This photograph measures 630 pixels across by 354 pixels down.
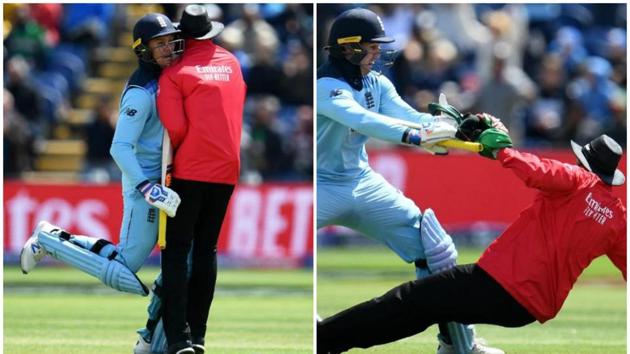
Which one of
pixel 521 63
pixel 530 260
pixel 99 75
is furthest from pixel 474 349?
pixel 521 63

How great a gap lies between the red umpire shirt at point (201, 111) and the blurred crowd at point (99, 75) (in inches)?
376

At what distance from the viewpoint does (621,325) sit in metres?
10.7

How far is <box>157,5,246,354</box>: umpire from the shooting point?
25.8 feet

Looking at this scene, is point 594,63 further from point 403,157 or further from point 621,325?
point 621,325

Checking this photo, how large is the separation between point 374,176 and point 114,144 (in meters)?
1.76

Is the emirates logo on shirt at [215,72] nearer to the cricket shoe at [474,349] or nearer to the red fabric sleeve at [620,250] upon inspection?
the cricket shoe at [474,349]

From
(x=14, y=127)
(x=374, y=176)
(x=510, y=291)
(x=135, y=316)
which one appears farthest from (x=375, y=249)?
(x=510, y=291)

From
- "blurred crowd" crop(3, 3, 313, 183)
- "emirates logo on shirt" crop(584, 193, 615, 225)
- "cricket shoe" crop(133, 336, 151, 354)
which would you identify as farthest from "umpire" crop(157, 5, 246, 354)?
"blurred crowd" crop(3, 3, 313, 183)

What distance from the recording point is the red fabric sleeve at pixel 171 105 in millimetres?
7824

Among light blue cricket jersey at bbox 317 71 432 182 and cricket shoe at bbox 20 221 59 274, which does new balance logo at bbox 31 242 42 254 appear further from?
light blue cricket jersey at bbox 317 71 432 182

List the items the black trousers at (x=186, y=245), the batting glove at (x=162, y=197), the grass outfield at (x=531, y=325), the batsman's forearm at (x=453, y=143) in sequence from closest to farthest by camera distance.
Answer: the batsman's forearm at (x=453, y=143)
the batting glove at (x=162, y=197)
the black trousers at (x=186, y=245)
the grass outfield at (x=531, y=325)

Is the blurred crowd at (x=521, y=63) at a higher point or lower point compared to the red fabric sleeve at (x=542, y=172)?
lower

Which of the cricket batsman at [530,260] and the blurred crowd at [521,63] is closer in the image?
the cricket batsman at [530,260]

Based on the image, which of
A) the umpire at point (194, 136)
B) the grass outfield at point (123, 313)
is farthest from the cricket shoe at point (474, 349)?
the umpire at point (194, 136)
